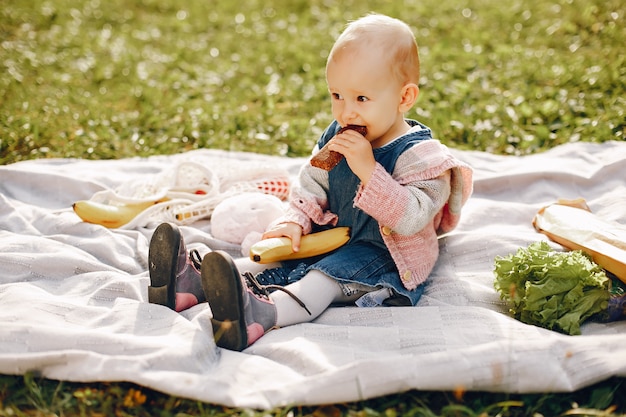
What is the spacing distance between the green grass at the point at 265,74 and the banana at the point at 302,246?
101 cm

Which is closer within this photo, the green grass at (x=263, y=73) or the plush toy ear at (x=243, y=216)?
the plush toy ear at (x=243, y=216)

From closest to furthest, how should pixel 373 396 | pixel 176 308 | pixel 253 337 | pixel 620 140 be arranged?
pixel 373 396 → pixel 253 337 → pixel 176 308 → pixel 620 140

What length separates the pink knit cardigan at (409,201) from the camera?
263cm

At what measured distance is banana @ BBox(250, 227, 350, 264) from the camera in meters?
2.82

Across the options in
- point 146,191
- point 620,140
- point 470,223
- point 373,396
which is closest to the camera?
point 373,396

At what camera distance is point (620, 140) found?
4.12 meters

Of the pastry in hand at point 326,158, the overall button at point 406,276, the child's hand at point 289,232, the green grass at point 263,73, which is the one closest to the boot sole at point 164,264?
the child's hand at point 289,232

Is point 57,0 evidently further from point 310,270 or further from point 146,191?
point 310,270

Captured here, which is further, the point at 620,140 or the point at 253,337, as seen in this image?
the point at 620,140

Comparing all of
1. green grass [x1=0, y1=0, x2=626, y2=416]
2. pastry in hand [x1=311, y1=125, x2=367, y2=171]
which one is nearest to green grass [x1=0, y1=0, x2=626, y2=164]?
green grass [x1=0, y1=0, x2=626, y2=416]

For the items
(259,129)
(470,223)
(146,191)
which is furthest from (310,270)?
(259,129)

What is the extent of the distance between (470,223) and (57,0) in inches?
241

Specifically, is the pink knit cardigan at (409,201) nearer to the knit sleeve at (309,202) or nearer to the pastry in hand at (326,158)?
the knit sleeve at (309,202)

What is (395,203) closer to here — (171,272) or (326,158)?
(326,158)
